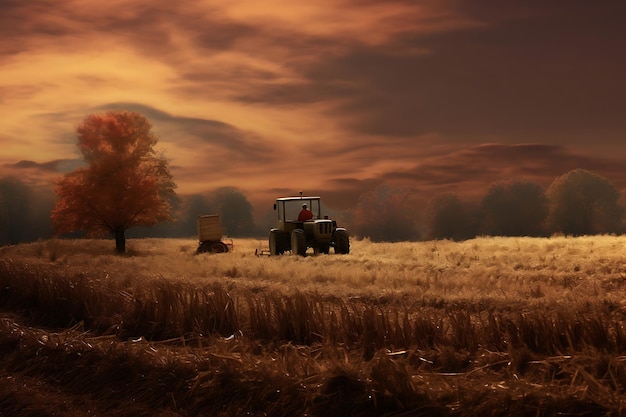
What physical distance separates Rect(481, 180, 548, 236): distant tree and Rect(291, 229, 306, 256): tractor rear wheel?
41.0m

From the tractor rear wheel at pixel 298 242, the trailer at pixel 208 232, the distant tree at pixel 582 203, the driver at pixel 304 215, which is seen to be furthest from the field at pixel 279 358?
the distant tree at pixel 582 203

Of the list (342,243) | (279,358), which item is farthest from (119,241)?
(279,358)

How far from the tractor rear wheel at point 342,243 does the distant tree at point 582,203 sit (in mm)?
39783

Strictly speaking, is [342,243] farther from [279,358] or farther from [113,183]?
[279,358]

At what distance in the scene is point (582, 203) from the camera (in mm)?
65875

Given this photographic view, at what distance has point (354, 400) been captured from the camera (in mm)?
4816

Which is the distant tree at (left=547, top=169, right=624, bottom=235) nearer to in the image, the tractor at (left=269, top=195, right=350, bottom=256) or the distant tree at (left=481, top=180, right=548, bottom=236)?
the distant tree at (left=481, top=180, right=548, bottom=236)

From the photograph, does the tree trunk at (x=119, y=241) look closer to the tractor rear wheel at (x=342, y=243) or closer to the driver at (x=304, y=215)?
the driver at (x=304, y=215)

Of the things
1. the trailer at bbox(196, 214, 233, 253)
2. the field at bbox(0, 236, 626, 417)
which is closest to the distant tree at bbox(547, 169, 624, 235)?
the trailer at bbox(196, 214, 233, 253)

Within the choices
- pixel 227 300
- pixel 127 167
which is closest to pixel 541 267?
pixel 227 300

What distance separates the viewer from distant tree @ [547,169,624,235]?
65312 mm

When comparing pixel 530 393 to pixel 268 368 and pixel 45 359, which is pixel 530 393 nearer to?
pixel 268 368

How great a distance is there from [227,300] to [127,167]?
35.9 m

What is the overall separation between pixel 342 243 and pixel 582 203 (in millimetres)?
42282
